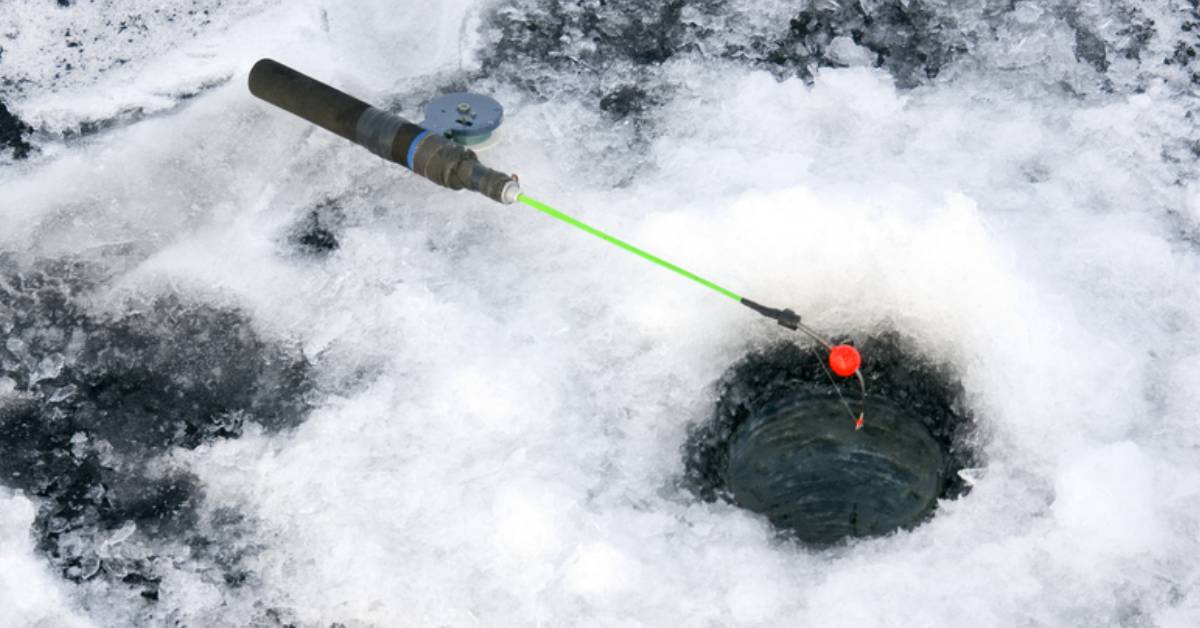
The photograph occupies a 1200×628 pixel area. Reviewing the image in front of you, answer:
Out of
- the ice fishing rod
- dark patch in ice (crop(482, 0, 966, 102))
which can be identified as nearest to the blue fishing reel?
the ice fishing rod

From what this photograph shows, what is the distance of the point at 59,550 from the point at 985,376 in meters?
1.86

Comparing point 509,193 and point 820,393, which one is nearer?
point 820,393

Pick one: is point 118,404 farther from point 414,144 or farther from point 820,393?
point 820,393

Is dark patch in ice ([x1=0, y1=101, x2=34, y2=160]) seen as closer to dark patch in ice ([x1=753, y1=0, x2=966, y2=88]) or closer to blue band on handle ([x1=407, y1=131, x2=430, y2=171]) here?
blue band on handle ([x1=407, y1=131, x2=430, y2=171])

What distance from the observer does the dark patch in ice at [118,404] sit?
2.06 m

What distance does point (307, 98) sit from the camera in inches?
101

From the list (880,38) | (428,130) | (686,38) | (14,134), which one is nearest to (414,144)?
(428,130)

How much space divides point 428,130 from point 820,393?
3.57ft

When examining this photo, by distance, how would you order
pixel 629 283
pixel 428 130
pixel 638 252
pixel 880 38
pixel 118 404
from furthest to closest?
pixel 880 38 → pixel 428 130 → pixel 629 283 → pixel 118 404 → pixel 638 252

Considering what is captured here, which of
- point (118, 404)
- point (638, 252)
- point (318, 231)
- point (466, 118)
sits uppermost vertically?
point (638, 252)

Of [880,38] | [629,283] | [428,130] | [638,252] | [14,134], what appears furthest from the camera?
[880,38]

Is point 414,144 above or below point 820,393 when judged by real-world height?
above

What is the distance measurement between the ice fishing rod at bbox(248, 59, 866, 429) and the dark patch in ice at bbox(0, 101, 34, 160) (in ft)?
2.12

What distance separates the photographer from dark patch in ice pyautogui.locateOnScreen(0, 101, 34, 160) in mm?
2752
